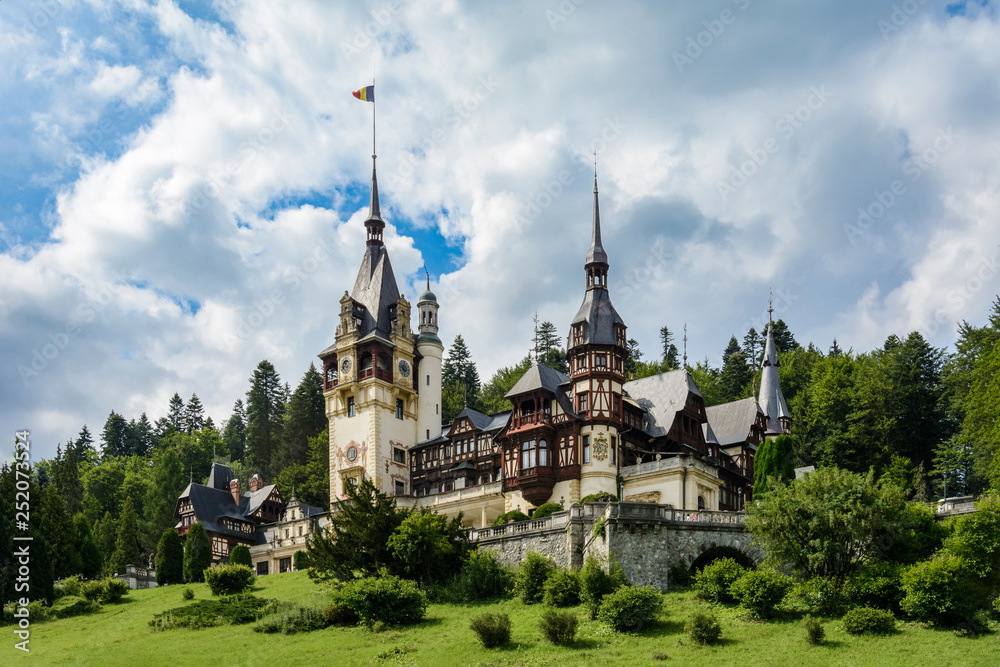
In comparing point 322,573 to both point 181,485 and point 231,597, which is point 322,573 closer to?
point 231,597

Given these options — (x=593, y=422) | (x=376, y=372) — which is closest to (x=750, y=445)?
(x=593, y=422)

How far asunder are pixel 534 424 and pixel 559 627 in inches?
992

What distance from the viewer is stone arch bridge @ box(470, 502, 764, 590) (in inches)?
1721

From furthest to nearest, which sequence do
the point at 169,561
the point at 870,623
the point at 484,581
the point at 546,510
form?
the point at 169,561, the point at 546,510, the point at 484,581, the point at 870,623

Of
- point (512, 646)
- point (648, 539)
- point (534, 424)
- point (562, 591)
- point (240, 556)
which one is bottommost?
point (512, 646)

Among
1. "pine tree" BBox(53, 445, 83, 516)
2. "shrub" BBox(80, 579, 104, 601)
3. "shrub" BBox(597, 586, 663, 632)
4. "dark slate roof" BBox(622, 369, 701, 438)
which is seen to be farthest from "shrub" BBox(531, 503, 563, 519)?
"pine tree" BBox(53, 445, 83, 516)

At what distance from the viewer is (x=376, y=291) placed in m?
75.6

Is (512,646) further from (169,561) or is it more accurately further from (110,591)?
(169,561)

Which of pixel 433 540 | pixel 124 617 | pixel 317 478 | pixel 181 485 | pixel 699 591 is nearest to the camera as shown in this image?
pixel 699 591

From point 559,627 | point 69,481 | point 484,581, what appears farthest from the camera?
point 69,481

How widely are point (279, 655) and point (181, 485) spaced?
58225 mm

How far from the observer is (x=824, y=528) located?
131ft

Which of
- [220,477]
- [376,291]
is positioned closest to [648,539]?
[376,291]

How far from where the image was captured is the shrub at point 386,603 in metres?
42.0
